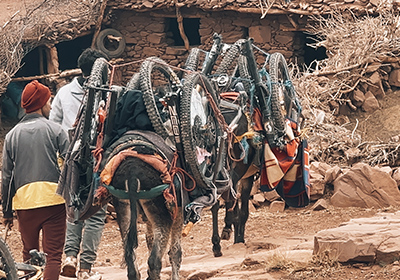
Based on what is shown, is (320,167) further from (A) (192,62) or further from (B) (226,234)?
(A) (192,62)

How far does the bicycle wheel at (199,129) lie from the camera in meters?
6.86

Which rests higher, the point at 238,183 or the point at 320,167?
the point at 238,183

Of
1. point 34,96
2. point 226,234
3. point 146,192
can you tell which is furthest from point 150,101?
point 226,234

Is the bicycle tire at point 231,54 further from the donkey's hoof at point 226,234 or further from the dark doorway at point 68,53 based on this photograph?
the dark doorway at point 68,53

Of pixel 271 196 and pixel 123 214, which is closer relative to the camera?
pixel 123 214

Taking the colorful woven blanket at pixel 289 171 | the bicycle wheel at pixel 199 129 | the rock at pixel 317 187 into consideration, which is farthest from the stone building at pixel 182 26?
the bicycle wheel at pixel 199 129

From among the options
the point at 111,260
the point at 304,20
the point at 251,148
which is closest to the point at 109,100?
the point at 251,148

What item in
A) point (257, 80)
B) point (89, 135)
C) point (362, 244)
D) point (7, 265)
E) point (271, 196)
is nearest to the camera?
point (7, 265)

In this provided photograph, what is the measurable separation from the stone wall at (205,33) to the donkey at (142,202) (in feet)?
36.5

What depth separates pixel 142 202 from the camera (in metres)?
6.76

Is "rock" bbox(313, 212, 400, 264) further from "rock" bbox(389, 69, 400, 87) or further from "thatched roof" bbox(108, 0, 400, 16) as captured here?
"thatched roof" bbox(108, 0, 400, 16)

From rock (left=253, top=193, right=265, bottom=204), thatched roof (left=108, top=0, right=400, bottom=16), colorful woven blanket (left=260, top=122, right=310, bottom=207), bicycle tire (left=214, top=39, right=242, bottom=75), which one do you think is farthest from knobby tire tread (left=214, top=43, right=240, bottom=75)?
thatched roof (left=108, top=0, right=400, bottom=16)

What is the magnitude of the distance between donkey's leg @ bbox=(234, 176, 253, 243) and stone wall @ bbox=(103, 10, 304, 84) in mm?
8110

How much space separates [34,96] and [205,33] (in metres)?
11.6
